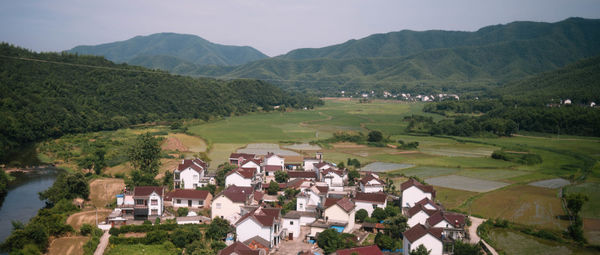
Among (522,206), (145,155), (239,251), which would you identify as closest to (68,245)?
(239,251)

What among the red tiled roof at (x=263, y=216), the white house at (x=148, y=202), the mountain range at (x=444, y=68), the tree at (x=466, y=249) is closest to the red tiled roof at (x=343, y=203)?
the red tiled roof at (x=263, y=216)

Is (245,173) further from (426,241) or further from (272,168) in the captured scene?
(426,241)

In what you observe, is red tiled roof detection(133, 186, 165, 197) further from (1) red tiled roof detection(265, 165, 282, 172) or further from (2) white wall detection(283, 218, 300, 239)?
(1) red tiled roof detection(265, 165, 282, 172)

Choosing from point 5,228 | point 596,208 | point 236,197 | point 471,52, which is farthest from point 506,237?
point 471,52

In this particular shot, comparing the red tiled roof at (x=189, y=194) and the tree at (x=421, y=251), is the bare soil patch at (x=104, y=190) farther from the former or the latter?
the tree at (x=421, y=251)

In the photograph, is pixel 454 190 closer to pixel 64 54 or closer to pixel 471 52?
pixel 64 54
